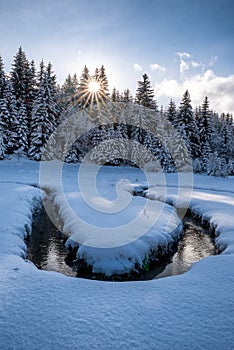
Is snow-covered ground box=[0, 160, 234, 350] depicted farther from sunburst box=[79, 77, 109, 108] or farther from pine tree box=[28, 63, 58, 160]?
sunburst box=[79, 77, 109, 108]

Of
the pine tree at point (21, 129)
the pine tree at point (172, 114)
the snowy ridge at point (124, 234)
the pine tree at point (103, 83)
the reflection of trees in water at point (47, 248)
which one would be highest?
the pine tree at point (103, 83)

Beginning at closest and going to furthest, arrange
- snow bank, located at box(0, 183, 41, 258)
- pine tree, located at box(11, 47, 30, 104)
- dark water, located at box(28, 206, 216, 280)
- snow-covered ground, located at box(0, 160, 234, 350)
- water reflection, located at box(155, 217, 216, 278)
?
snow-covered ground, located at box(0, 160, 234, 350) → snow bank, located at box(0, 183, 41, 258) → dark water, located at box(28, 206, 216, 280) → water reflection, located at box(155, 217, 216, 278) → pine tree, located at box(11, 47, 30, 104)

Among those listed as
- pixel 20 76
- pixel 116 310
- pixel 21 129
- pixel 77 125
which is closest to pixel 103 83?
pixel 77 125

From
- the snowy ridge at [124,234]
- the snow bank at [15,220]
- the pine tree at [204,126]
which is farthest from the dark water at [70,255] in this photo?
the pine tree at [204,126]

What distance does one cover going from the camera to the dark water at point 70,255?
8578 mm

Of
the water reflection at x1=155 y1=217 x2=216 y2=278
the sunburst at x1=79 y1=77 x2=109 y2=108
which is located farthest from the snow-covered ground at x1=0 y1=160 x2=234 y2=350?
the sunburst at x1=79 y1=77 x2=109 y2=108

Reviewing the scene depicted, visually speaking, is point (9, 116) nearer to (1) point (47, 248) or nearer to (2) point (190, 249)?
(1) point (47, 248)

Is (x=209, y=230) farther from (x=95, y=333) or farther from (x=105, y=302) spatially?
(x=95, y=333)

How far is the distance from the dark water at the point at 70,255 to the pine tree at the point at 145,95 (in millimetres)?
27373

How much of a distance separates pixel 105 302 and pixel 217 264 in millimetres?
3421

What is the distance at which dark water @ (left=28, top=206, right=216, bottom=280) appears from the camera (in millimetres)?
8578

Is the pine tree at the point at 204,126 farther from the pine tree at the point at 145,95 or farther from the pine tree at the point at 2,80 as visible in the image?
the pine tree at the point at 2,80

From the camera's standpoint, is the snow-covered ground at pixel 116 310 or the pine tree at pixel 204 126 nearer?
the snow-covered ground at pixel 116 310

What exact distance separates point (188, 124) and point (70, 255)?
31151 mm
